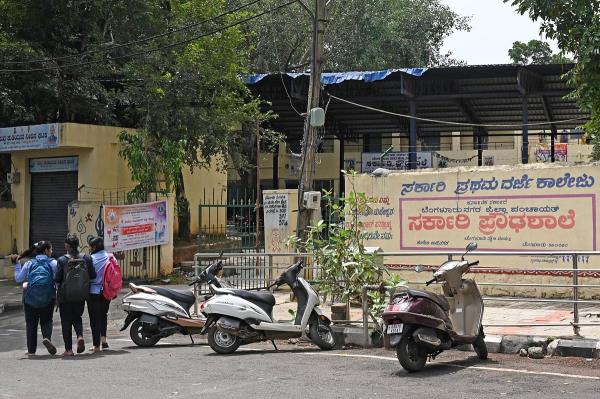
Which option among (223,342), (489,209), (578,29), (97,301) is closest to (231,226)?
(489,209)

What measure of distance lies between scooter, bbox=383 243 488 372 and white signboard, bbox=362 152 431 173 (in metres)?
19.5

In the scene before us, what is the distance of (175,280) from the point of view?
63.8 ft

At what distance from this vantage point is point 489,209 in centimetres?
1381

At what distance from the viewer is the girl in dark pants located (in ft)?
34.2

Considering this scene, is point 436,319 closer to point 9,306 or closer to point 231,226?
point 9,306

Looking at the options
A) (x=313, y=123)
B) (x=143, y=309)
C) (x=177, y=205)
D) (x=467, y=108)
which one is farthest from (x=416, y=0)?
(x=143, y=309)

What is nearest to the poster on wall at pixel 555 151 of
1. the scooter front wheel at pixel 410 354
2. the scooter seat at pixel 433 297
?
the scooter seat at pixel 433 297

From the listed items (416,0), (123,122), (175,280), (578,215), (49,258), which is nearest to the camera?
(49,258)

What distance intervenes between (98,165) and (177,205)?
104 inches

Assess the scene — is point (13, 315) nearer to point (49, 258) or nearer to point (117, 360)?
point (49, 258)

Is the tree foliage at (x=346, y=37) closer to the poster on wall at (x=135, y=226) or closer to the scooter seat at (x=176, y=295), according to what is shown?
the poster on wall at (x=135, y=226)

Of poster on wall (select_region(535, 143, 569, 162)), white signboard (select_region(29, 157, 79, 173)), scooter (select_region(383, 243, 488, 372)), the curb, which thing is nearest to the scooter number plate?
scooter (select_region(383, 243, 488, 372))

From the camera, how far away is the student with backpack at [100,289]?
1042 centimetres

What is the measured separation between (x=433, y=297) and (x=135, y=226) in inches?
493
